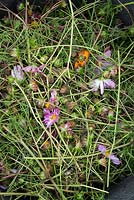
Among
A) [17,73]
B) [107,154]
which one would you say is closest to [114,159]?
[107,154]

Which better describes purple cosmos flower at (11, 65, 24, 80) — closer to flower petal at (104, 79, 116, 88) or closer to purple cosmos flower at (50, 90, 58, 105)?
purple cosmos flower at (50, 90, 58, 105)

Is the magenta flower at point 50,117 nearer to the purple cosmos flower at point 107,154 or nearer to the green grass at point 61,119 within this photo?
the green grass at point 61,119

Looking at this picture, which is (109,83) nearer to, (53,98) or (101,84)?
(101,84)

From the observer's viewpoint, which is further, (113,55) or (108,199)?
(113,55)

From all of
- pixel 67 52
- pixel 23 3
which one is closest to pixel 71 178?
pixel 67 52

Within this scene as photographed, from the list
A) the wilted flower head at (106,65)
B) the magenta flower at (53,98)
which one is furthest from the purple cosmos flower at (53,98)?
the wilted flower head at (106,65)

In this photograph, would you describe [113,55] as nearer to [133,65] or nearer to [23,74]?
[133,65]

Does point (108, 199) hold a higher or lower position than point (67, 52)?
lower
